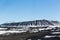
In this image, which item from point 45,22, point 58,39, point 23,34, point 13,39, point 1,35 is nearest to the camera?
point 1,35

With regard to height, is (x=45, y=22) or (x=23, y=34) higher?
(x=23, y=34)

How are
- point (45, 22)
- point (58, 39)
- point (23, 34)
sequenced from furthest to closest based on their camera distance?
1. point (45, 22)
2. point (58, 39)
3. point (23, 34)

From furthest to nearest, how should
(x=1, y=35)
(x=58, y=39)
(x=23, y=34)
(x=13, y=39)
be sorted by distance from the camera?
(x=58, y=39), (x=23, y=34), (x=13, y=39), (x=1, y=35)

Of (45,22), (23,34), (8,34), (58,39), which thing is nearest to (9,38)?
(8,34)

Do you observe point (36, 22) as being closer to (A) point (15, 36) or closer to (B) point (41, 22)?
(B) point (41, 22)

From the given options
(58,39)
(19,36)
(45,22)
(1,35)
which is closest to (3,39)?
(1,35)

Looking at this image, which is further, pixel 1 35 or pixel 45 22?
pixel 45 22

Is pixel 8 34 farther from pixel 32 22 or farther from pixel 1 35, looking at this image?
pixel 32 22

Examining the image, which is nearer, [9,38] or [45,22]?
[9,38]

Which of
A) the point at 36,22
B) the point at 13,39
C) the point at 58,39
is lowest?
the point at 36,22
